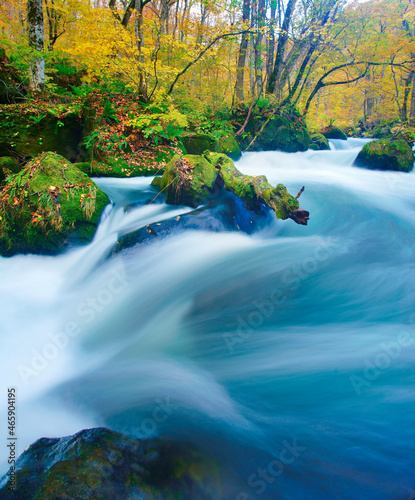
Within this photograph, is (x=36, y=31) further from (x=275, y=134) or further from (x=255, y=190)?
(x=275, y=134)

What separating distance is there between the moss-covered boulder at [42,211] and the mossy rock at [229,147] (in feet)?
19.2

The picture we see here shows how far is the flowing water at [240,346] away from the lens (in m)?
1.76

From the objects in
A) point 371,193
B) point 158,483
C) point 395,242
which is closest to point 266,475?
point 158,483

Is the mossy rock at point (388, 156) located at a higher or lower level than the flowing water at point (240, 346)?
higher

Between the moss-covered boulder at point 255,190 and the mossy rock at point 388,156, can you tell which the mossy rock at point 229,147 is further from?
the mossy rock at point 388,156

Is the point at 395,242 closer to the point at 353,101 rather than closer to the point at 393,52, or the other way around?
the point at 393,52

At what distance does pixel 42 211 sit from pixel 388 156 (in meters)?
9.87

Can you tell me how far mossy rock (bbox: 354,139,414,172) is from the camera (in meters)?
8.67

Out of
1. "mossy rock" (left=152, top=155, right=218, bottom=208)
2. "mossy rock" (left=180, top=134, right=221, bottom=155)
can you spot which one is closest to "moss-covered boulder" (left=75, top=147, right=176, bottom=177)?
"mossy rock" (left=180, top=134, right=221, bottom=155)

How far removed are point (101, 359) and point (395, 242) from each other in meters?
4.92

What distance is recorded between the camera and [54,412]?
229cm

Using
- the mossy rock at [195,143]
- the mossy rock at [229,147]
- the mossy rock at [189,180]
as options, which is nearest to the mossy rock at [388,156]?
the mossy rock at [229,147]

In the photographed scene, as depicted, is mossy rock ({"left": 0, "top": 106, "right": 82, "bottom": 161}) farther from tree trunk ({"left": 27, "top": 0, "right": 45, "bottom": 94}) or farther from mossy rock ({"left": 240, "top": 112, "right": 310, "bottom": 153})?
mossy rock ({"left": 240, "top": 112, "right": 310, "bottom": 153})

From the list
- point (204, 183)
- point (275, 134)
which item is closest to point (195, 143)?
point (204, 183)
